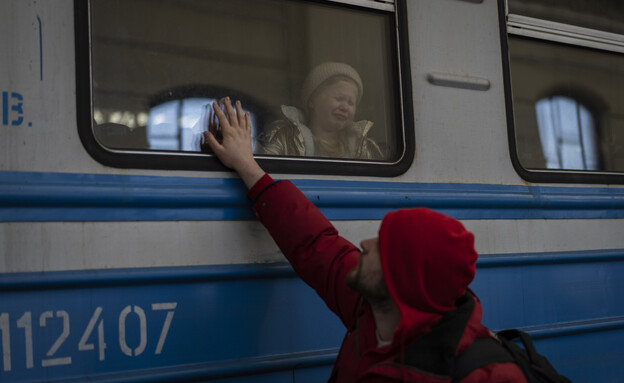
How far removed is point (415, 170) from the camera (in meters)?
2.33

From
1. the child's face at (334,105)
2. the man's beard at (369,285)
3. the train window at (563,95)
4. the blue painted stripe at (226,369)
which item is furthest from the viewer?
the train window at (563,95)

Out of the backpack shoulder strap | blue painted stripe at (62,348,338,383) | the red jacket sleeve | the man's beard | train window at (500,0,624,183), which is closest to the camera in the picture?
the backpack shoulder strap

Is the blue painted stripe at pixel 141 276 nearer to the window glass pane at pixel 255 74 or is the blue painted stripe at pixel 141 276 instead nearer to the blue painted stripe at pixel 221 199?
the blue painted stripe at pixel 221 199

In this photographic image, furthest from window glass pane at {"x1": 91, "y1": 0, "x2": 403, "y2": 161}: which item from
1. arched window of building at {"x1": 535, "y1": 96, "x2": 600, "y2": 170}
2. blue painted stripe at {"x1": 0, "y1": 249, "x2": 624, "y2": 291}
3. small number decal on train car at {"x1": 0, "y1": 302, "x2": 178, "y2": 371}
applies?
arched window of building at {"x1": 535, "y1": 96, "x2": 600, "y2": 170}

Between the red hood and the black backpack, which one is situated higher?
the red hood

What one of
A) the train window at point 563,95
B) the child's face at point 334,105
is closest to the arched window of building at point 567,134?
the train window at point 563,95

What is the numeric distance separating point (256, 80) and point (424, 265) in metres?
0.89

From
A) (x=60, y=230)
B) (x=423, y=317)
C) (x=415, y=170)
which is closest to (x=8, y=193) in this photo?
(x=60, y=230)

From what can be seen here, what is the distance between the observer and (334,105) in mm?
2291

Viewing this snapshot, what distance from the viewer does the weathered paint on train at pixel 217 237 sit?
68.4 inches

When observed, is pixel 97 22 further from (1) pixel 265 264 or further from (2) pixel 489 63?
(2) pixel 489 63

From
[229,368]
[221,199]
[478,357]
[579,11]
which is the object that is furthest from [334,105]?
[579,11]

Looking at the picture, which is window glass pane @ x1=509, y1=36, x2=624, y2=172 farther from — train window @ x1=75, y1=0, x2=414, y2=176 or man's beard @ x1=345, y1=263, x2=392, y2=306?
man's beard @ x1=345, y1=263, x2=392, y2=306

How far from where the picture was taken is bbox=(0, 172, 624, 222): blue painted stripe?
5.71 ft
